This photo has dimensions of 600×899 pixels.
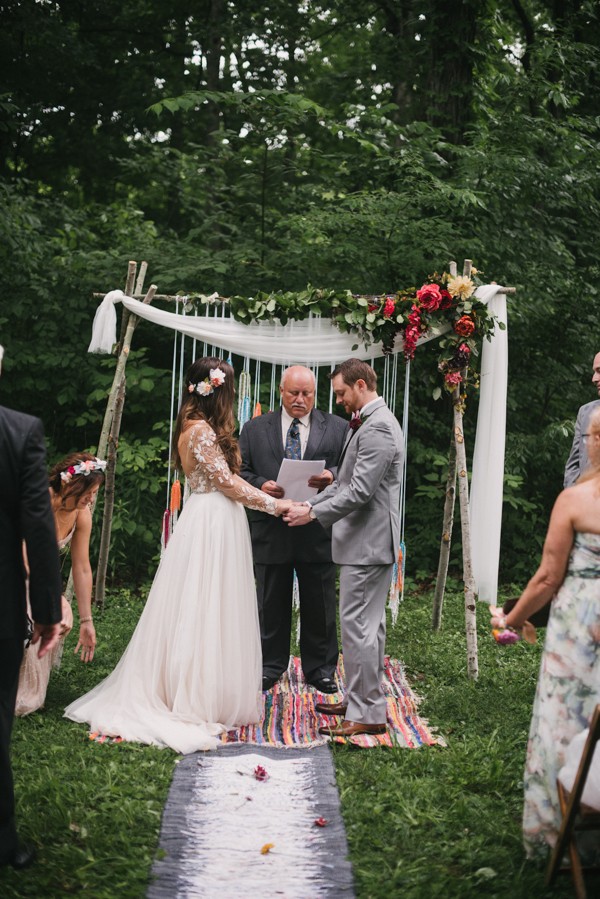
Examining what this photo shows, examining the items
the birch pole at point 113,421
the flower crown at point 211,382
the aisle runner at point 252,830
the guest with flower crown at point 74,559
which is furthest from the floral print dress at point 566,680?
the birch pole at point 113,421

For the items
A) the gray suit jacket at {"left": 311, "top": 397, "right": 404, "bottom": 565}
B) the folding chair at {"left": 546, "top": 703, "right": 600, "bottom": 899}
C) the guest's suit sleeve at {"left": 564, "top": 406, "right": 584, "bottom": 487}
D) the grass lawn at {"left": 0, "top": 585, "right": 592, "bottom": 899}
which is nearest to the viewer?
the folding chair at {"left": 546, "top": 703, "right": 600, "bottom": 899}

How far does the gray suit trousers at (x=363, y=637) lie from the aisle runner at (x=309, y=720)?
0.51 feet

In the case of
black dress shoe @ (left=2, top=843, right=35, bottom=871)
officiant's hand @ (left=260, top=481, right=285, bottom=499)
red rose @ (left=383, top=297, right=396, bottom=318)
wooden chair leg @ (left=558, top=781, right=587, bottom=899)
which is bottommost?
black dress shoe @ (left=2, top=843, right=35, bottom=871)

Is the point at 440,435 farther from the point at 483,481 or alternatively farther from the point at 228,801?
the point at 228,801

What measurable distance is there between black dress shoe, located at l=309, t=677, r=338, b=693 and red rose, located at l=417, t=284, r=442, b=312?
229 cm

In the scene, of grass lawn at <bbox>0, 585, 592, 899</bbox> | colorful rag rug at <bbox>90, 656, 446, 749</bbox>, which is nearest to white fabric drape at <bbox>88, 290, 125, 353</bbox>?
grass lawn at <bbox>0, 585, 592, 899</bbox>

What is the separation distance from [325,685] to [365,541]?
1275 millimetres

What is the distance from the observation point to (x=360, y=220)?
27.0 feet

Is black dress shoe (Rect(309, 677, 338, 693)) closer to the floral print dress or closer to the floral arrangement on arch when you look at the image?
the floral arrangement on arch

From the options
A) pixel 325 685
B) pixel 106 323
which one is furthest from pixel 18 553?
pixel 106 323

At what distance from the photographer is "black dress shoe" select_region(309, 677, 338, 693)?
18.1 feet

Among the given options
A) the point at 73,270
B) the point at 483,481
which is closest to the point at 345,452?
the point at 483,481

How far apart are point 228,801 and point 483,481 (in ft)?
9.77

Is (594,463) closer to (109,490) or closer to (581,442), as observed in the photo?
(581,442)
